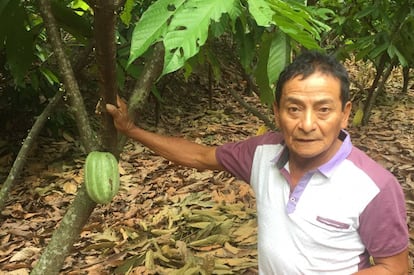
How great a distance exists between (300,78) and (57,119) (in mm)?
3180

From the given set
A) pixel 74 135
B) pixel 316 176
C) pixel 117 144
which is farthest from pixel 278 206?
pixel 74 135

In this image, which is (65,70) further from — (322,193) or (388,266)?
(388,266)

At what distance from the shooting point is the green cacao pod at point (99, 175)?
→ 1.39 m

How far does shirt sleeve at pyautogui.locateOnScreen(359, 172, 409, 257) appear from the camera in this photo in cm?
134

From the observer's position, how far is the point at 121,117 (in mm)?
1482

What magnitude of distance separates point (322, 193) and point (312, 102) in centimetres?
26

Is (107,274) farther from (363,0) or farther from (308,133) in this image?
(363,0)

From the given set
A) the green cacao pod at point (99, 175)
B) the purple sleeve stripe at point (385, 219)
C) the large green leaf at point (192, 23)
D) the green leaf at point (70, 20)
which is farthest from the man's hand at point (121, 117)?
the purple sleeve stripe at point (385, 219)

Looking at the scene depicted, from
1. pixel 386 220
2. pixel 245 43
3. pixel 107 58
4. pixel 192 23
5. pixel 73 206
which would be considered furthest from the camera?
pixel 245 43

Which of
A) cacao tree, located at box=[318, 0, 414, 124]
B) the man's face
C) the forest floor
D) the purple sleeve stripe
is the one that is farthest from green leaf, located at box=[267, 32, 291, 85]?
cacao tree, located at box=[318, 0, 414, 124]

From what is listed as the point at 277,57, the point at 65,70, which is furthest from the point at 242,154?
the point at 65,70

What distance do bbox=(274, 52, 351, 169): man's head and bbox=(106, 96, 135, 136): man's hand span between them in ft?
1.46

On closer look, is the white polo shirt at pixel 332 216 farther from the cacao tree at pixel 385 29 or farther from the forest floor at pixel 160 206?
the cacao tree at pixel 385 29

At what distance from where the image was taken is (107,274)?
8.63ft
